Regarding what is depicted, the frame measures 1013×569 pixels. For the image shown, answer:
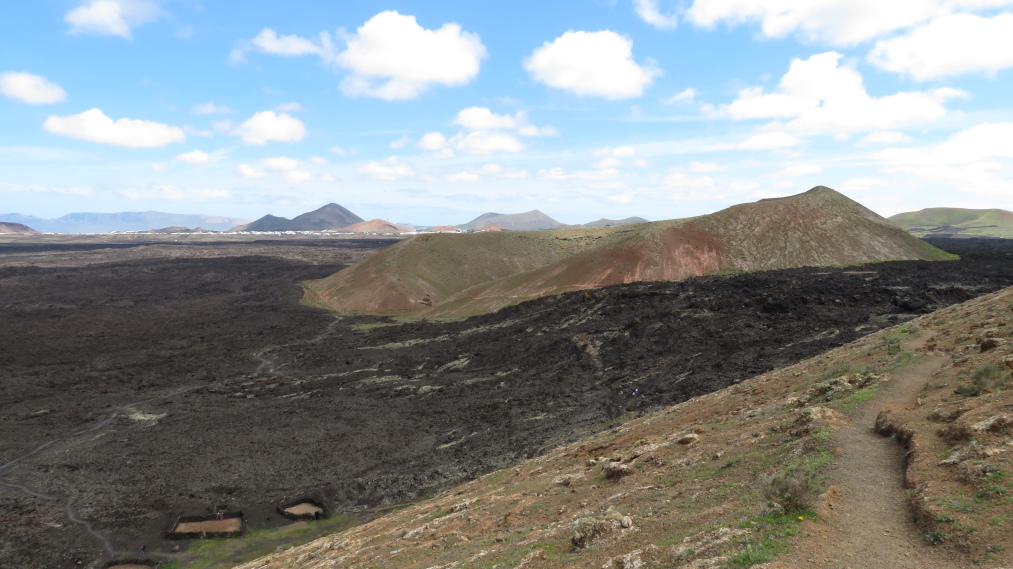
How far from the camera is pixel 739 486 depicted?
13094 millimetres

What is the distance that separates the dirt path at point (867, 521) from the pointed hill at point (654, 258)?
62106 mm

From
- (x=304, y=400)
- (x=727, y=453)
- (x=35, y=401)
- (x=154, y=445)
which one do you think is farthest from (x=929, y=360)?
(x=35, y=401)

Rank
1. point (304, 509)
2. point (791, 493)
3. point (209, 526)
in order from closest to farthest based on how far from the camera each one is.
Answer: point (791, 493) < point (209, 526) < point (304, 509)

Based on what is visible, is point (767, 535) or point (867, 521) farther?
point (867, 521)

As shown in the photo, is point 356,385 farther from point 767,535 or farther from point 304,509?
point 767,535

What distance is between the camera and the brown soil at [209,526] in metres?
27.3

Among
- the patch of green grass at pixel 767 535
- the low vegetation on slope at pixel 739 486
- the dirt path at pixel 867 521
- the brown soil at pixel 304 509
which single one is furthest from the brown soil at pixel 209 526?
the dirt path at pixel 867 521

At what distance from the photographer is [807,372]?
2478 centimetres

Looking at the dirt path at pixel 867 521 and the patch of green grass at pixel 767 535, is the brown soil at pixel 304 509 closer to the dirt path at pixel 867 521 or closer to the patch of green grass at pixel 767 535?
the patch of green grass at pixel 767 535

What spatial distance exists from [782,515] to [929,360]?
15.4 metres

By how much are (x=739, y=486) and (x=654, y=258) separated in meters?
71.1

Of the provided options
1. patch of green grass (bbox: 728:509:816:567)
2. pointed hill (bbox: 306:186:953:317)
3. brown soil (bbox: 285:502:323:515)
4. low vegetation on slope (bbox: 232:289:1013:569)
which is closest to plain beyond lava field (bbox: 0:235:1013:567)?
brown soil (bbox: 285:502:323:515)

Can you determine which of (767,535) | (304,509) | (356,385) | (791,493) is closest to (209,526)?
(304,509)

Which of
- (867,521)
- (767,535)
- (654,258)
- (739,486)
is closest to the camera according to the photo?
(767,535)
